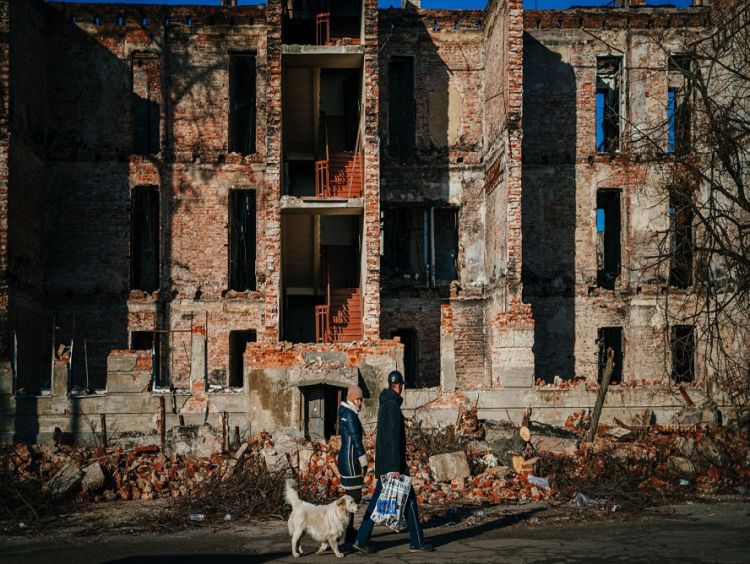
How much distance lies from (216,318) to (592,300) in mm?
10344

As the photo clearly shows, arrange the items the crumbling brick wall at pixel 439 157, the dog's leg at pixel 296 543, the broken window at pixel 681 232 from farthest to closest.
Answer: the crumbling brick wall at pixel 439 157
the broken window at pixel 681 232
the dog's leg at pixel 296 543

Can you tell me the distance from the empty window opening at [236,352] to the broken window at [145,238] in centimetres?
279

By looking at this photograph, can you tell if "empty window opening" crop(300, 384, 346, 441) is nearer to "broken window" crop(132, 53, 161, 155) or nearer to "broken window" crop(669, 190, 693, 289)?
"broken window" crop(669, 190, 693, 289)

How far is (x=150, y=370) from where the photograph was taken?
57.8 feet

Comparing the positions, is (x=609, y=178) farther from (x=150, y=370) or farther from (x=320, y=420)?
(x=150, y=370)

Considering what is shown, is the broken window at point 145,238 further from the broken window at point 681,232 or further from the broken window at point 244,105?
the broken window at point 681,232

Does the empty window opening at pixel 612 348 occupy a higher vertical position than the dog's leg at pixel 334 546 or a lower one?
higher

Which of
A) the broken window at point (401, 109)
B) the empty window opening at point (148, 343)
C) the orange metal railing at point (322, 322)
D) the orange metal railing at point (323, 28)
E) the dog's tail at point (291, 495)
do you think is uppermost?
the orange metal railing at point (323, 28)

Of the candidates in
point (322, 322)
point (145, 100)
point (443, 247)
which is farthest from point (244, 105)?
point (322, 322)

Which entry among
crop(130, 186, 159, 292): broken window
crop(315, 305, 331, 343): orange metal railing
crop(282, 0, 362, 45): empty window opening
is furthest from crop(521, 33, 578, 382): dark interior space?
crop(130, 186, 159, 292): broken window

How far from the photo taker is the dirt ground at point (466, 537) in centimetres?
917

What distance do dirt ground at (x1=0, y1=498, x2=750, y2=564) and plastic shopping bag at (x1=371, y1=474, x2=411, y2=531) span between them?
0.44 metres

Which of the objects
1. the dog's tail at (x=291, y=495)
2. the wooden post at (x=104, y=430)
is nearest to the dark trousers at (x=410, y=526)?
the dog's tail at (x=291, y=495)

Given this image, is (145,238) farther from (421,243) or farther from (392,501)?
(392,501)
